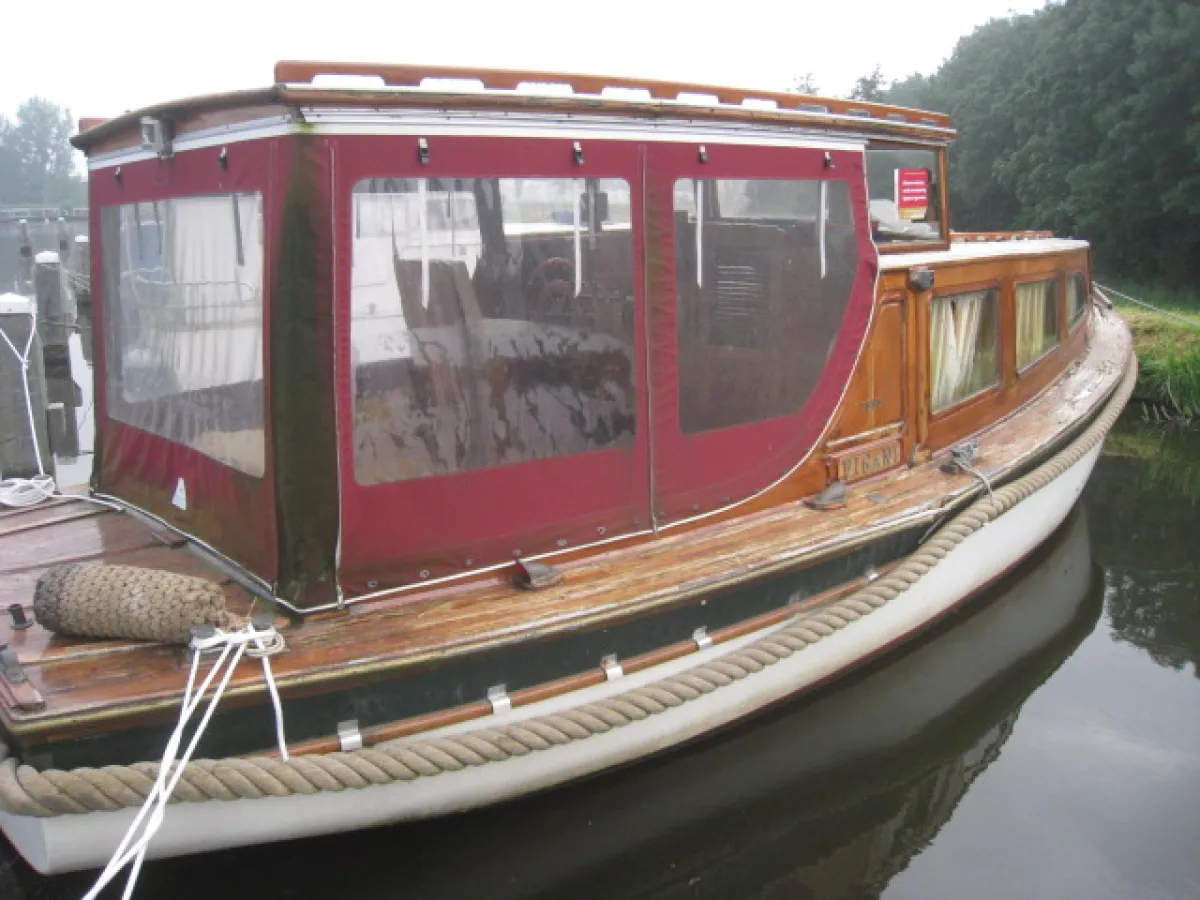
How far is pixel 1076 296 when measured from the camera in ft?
27.1

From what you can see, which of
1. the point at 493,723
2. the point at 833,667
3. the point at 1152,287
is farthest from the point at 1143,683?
the point at 1152,287

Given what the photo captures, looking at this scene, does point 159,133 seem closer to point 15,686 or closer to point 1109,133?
point 15,686

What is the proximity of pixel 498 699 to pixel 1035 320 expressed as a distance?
16.4ft

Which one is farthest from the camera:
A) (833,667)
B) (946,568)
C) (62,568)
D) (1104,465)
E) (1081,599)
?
(1104,465)

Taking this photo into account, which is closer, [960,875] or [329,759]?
[329,759]

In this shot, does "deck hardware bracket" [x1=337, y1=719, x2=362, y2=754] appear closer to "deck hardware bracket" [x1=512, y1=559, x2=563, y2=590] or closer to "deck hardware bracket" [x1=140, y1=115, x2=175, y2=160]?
"deck hardware bracket" [x1=512, y1=559, x2=563, y2=590]

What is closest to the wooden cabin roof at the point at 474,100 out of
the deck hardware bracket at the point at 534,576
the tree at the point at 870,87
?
the deck hardware bracket at the point at 534,576

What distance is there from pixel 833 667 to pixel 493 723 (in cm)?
182

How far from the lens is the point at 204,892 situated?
3.51m

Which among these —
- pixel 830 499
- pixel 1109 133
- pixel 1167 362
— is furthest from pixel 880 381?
pixel 1109 133

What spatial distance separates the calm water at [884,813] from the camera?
12.1 feet

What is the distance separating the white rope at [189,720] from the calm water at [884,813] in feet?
2.31

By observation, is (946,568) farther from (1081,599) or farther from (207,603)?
(207,603)

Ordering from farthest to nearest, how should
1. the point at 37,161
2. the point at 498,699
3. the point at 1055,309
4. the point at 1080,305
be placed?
the point at 37,161 → the point at 1080,305 → the point at 1055,309 → the point at 498,699
